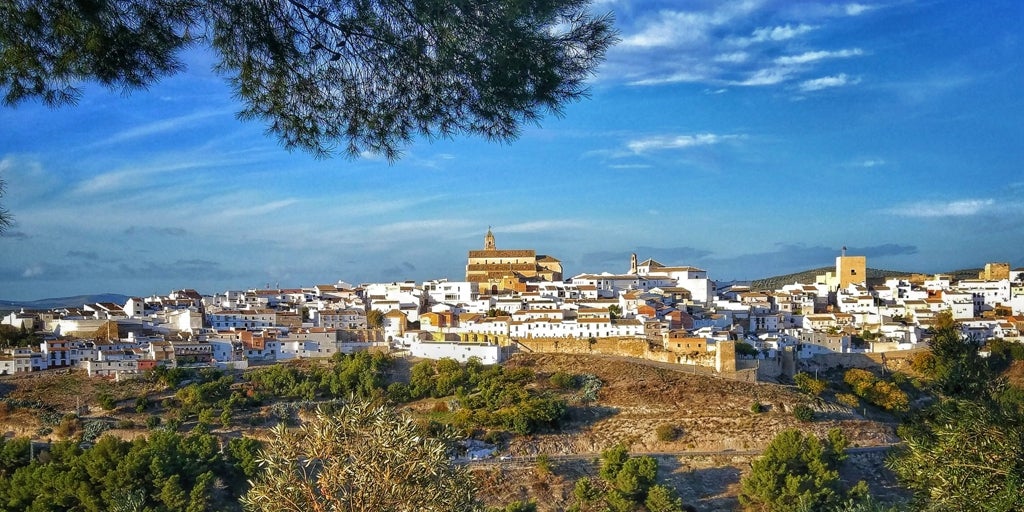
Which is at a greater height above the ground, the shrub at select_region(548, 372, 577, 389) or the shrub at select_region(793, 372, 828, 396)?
the shrub at select_region(548, 372, 577, 389)

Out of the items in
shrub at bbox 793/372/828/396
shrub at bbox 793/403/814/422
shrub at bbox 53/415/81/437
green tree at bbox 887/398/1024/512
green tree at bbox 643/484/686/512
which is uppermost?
green tree at bbox 887/398/1024/512

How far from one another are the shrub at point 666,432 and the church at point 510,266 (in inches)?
792

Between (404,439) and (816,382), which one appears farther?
(816,382)

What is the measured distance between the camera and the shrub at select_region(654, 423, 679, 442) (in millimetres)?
24531

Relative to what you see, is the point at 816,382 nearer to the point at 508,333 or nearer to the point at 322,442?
the point at 508,333

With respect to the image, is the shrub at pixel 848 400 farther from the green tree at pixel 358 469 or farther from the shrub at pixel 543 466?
the green tree at pixel 358 469

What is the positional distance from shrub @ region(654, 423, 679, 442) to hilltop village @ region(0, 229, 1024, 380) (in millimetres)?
5653

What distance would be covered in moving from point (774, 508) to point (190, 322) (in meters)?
27.1

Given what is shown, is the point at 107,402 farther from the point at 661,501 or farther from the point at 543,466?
the point at 661,501

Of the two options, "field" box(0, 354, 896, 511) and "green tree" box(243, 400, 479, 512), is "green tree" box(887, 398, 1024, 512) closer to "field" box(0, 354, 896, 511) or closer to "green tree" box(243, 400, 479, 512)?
"green tree" box(243, 400, 479, 512)

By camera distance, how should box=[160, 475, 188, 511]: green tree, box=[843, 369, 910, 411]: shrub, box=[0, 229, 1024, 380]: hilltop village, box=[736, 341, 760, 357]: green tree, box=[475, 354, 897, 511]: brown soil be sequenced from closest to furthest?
box=[160, 475, 188, 511]: green tree
box=[475, 354, 897, 511]: brown soil
box=[843, 369, 910, 411]: shrub
box=[736, 341, 760, 357]: green tree
box=[0, 229, 1024, 380]: hilltop village

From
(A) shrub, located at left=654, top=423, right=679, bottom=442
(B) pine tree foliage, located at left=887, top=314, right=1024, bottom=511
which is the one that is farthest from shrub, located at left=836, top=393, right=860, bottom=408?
(B) pine tree foliage, located at left=887, top=314, right=1024, bottom=511

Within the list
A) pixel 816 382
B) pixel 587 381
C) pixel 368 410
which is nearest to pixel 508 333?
pixel 587 381

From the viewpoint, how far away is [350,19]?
456cm
